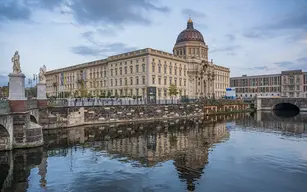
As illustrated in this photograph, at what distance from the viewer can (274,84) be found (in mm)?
150250

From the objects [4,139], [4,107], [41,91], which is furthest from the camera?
[41,91]

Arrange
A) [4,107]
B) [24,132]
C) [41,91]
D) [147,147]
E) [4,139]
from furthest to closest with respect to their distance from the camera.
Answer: [41,91] < [147,147] < [24,132] < [4,139] < [4,107]

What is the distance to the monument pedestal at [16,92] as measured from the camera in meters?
23.2

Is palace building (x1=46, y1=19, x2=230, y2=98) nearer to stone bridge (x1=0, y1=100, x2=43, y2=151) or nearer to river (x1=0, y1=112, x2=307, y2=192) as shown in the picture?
river (x1=0, y1=112, x2=307, y2=192)

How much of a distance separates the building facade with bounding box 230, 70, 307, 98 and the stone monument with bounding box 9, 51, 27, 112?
137 meters

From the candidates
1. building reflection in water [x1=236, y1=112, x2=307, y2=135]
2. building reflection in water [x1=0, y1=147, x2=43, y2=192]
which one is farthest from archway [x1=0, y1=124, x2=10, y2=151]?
building reflection in water [x1=236, y1=112, x2=307, y2=135]

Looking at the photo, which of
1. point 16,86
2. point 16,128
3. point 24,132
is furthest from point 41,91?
point 16,128

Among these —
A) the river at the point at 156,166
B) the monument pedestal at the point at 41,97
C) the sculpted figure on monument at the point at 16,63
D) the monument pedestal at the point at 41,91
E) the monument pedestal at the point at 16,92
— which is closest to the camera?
the river at the point at 156,166

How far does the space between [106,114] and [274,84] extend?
5255 inches

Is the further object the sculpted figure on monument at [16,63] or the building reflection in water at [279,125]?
the building reflection in water at [279,125]

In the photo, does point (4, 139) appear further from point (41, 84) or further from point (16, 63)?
point (41, 84)

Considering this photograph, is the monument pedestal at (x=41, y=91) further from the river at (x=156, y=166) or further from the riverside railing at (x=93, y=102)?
the river at (x=156, y=166)

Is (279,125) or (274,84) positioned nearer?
(279,125)

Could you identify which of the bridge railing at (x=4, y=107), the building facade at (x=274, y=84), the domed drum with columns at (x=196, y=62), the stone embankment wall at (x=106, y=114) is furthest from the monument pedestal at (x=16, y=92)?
the building facade at (x=274, y=84)
